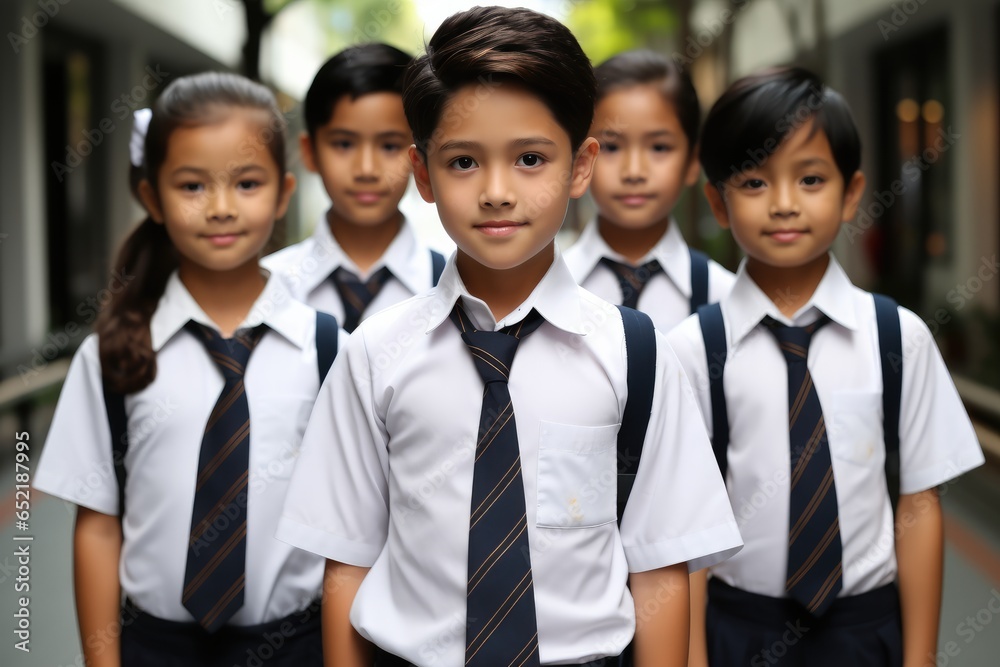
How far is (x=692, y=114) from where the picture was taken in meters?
2.74

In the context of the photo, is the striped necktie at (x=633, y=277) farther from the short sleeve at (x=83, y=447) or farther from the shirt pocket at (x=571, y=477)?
the short sleeve at (x=83, y=447)

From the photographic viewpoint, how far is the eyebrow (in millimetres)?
1622

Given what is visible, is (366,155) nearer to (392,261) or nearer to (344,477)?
(392,261)

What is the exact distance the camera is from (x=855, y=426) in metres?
2.10

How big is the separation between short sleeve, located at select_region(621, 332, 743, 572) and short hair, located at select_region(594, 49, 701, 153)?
1.14 m

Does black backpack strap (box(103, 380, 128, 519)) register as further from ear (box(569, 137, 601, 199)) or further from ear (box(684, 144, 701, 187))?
ear (box(684, 144, 701, 187))

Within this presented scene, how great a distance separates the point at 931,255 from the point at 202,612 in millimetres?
9312

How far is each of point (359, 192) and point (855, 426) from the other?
53.9 inches

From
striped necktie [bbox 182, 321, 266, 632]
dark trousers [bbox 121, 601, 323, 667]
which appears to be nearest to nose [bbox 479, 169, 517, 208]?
striped necktie [bbox 182, 321, 266, 632]

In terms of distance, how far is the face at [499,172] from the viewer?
1620mm

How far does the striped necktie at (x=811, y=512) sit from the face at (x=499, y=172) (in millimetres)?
775

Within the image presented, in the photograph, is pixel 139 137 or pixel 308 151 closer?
pixel 139 137

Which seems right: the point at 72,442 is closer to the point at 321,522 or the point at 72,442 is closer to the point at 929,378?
the point at 321,522

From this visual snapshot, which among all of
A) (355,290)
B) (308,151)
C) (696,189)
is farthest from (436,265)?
(696,189)
